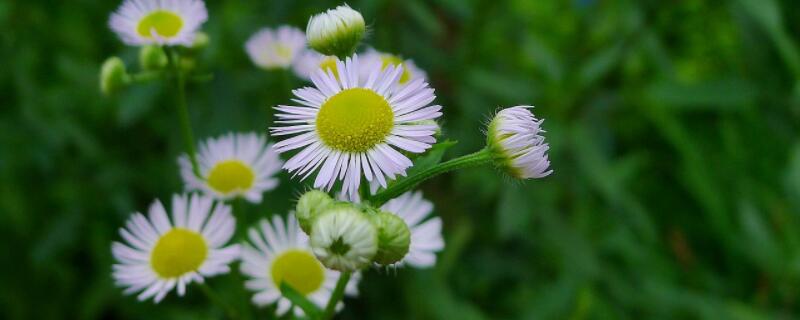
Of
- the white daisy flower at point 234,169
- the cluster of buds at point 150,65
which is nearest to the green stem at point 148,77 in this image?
the cluster of buds at point 150,65

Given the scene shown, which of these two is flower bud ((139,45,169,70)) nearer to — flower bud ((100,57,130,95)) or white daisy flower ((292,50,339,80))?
flower bud ((100,57,130,95))

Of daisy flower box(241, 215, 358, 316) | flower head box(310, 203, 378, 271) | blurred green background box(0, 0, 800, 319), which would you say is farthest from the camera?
blurred green background box(0, 0, 800, 319)

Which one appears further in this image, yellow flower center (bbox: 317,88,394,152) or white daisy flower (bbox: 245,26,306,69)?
white daisy flower (bbox: 245,26,306,69)

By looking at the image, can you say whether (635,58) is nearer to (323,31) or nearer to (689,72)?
(689,72)

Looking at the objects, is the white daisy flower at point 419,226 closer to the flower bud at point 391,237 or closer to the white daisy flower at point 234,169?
the white daisy flower at point 234,169

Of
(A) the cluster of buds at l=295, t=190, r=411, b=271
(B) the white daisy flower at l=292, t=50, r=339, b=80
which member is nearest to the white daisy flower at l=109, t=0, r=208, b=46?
(B) the white daisy flower at l=292, t=50, r=339, b=80

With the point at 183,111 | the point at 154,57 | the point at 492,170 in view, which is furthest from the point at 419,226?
the point at 492,170

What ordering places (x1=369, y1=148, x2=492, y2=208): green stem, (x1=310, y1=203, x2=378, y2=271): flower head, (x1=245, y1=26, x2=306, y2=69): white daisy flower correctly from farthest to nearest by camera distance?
(x1=245, y1=26, x2=306, y2=69): white daisy flower, (x1=369, y1=148, x2=492, y2=208): green stem, (x1=310, y1=203, x2=378, y2=271): flower head

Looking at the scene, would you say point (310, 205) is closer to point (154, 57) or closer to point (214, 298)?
point (214, 298)
